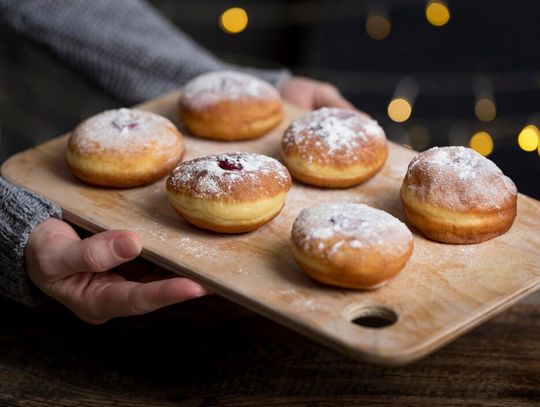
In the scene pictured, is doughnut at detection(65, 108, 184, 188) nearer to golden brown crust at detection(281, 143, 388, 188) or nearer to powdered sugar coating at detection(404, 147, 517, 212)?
golden brown crust at detection(281, 143, 388, 188)

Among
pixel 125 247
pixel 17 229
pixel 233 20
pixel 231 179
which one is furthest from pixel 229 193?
pixel 233 20

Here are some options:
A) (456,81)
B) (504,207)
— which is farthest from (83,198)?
(456,81)

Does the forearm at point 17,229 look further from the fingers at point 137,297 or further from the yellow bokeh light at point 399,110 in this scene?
the yellow bokeh light at point 399,110

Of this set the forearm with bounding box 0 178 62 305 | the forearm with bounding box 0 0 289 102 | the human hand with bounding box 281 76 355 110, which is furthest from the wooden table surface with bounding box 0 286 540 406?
the forearm with bounding box 0 0 289 102

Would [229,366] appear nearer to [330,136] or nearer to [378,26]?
[330,136]

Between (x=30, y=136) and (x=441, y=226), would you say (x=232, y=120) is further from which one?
(x=30, y=136)

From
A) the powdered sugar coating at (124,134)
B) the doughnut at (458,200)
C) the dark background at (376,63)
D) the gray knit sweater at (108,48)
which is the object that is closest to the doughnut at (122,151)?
the powdered sugar coating at (124,134)
